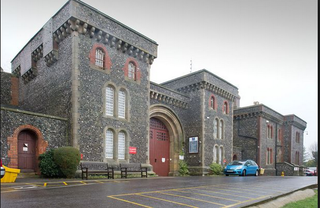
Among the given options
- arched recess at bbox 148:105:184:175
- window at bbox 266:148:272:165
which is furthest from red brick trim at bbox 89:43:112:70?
window at bbox 266:148:272:165

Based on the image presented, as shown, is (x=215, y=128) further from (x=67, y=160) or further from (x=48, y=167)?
(x=48, y=167)

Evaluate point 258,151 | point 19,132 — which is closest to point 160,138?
point 19,132

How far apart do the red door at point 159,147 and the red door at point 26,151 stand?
37.6 feet

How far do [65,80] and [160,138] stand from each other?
1185cm

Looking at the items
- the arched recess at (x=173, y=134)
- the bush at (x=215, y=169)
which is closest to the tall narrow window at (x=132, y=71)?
the arched recess at (x=173, y=134)

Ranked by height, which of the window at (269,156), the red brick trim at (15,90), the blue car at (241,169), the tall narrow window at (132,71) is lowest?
the window at (269,156)

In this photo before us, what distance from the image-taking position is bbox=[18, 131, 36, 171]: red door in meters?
15.0

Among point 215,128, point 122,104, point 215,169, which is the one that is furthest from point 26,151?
point 215,128

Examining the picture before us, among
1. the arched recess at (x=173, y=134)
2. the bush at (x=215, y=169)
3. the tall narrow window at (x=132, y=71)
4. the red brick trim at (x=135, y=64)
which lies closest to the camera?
the red brick trim at (x=135, y=64)

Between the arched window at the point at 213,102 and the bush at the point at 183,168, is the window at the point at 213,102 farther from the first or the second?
the bush at the point at 183,168

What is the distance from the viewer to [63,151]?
49.0 feet

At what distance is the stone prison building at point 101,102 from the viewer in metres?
16.0

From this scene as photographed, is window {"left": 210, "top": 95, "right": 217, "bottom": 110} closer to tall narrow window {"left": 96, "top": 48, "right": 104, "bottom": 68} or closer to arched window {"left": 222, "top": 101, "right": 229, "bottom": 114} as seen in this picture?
arched window {"left": 222, "top": 101, "right": 229, "bottom": 114}

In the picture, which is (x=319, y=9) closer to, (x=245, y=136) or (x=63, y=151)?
(x=63, y=151)
